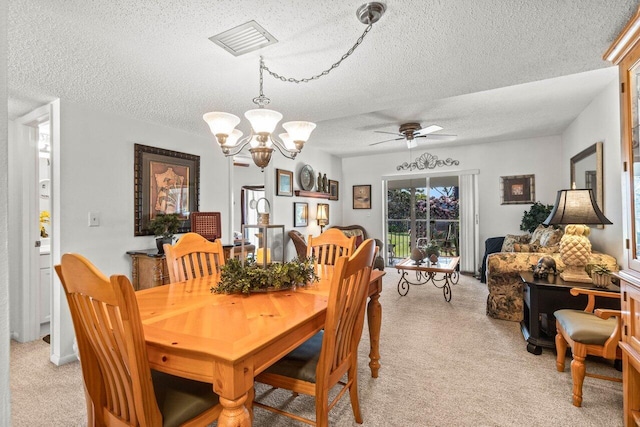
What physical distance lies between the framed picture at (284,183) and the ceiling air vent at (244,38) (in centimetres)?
339

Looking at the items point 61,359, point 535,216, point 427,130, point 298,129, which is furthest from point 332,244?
point 535,216

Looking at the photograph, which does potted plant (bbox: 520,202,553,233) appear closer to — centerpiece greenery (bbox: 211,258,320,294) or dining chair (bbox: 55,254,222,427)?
centerpiece greenery (bbox: 211,258,320,294)

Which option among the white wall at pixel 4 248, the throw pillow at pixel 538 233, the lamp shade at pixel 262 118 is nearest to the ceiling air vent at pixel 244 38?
the lamp shade at pixel 262 118

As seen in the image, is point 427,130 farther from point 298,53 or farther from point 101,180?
point 101,180

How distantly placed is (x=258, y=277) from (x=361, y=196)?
18.9 feet

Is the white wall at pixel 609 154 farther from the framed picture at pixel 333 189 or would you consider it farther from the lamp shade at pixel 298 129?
the framed picture at pixel 333 189

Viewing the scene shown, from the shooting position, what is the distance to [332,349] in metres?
1.48

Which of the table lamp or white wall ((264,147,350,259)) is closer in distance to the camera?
the table lamp

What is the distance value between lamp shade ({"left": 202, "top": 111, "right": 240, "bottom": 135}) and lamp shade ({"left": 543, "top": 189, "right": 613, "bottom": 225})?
8.72ft

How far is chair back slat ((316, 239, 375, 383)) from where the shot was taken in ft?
4.51

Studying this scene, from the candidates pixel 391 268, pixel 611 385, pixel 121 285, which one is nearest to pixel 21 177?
pixel 121 285

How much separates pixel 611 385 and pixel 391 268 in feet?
15.2

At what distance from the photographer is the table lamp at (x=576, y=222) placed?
8.35 feet

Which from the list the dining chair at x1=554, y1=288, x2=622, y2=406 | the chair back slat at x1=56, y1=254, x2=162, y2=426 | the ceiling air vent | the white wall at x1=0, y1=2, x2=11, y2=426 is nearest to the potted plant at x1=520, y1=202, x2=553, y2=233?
the dining chair at x1=554, y1=288, x2=622, y2=406
